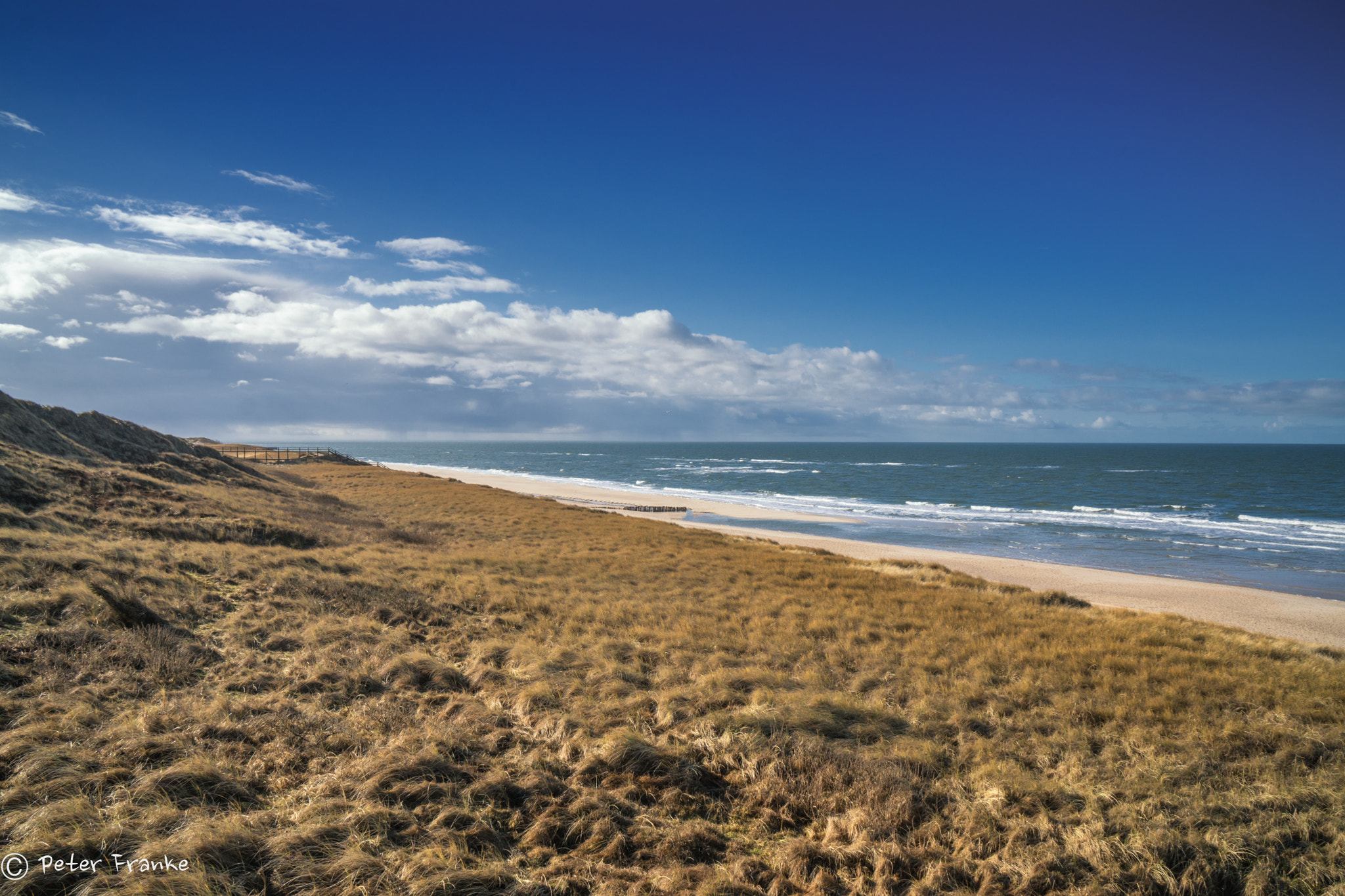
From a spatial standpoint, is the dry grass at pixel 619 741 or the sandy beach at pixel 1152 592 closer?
the dry grass at pixel 619 741

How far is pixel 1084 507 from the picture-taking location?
59.6 m

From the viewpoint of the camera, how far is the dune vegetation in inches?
201

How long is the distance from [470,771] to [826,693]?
5303 mm
